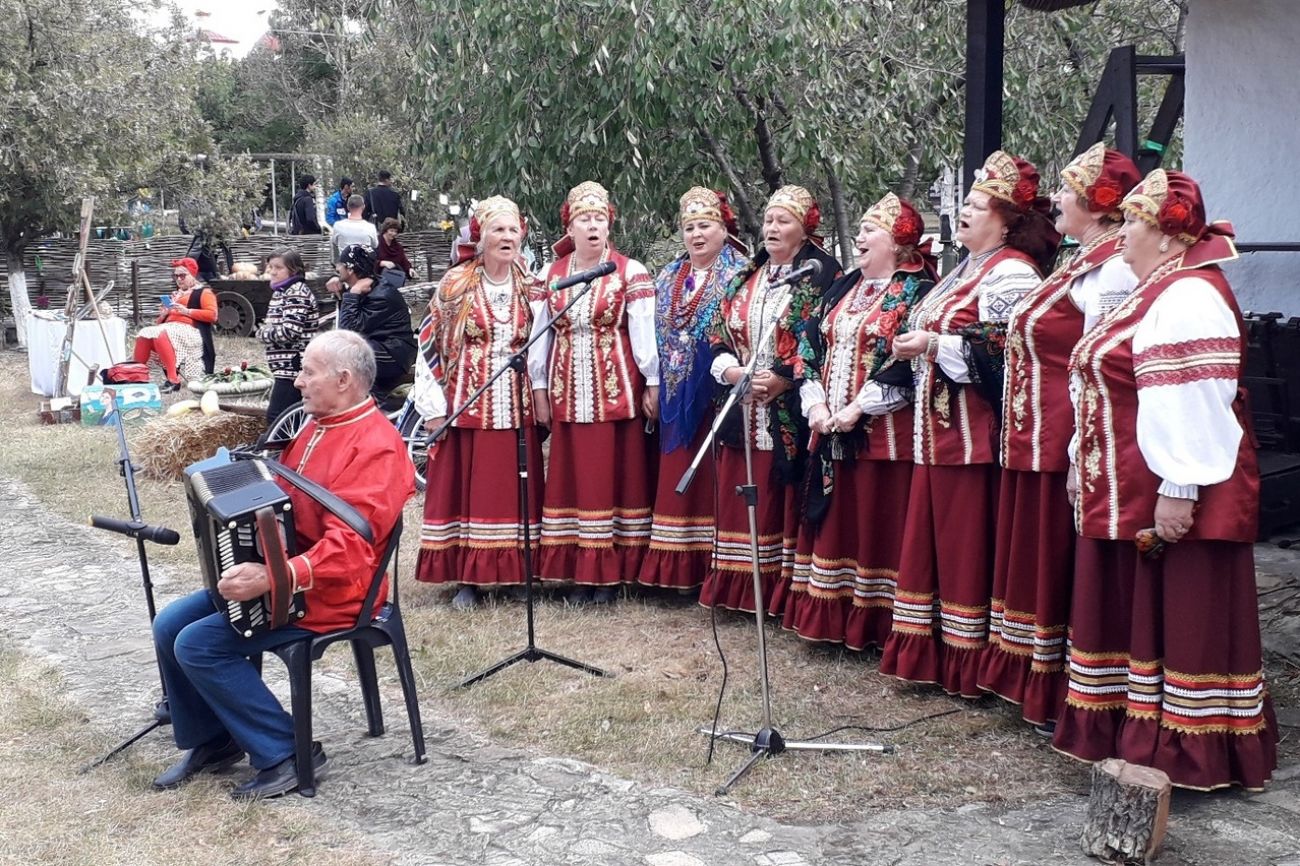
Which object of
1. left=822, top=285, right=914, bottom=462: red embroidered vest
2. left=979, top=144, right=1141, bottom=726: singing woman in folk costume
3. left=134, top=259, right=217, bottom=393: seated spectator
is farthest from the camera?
left=134, top=259, right=217, bottom=393: seated spectator

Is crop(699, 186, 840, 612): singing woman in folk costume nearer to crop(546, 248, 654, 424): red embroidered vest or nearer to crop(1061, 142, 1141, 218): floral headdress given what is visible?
crop(546, 248, 654, 424): red embroidered vest

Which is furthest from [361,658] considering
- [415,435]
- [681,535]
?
[415,435]

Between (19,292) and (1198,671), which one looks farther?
(19,292)

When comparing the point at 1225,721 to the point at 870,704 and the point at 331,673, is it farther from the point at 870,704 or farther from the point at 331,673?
the point at 331,673

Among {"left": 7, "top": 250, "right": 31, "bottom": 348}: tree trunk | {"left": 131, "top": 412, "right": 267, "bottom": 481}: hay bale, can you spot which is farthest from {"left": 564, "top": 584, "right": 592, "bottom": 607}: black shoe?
{"left": 7, "top": 250, "right": 31, "bottom": 348}: tree trunk

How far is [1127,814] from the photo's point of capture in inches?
151

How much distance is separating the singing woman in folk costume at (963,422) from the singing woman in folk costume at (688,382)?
131cm

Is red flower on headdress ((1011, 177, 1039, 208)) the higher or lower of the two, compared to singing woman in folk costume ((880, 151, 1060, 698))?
higher

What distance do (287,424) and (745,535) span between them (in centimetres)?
454

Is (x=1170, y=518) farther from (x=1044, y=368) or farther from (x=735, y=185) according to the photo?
(x=735, y=185)

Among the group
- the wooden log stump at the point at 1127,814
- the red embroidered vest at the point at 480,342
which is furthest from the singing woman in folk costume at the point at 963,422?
the red embroidered vest at the point at 480,342

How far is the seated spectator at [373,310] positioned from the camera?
352 inches

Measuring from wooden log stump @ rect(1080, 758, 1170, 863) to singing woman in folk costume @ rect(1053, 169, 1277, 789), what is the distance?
1.09 ft

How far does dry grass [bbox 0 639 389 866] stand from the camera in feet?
13.5
